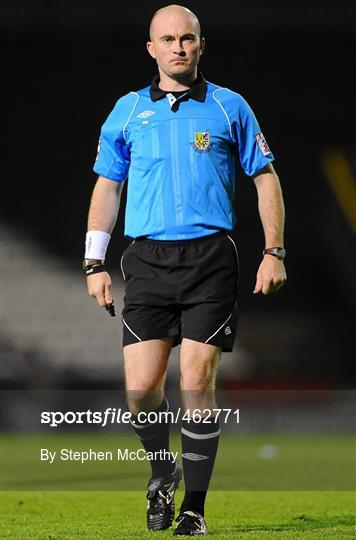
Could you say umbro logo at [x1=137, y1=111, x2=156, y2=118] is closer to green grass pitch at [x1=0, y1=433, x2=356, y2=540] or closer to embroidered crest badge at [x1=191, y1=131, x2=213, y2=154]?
embroidered crest badge at [x1=191, y1=131, x2=213, y2=154]

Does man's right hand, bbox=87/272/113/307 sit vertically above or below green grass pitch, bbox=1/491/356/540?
above

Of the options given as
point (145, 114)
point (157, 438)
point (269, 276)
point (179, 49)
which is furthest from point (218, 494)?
point (179, 49)

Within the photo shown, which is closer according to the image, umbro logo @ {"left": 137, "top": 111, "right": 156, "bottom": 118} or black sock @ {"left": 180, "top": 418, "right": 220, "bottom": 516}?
black sock @ {"left": 180, "top": 418, "right": 220, "bottom": 516}

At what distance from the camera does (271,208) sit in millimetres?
4273

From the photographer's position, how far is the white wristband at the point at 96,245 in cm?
440

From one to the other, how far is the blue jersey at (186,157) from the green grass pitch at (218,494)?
3.67ft

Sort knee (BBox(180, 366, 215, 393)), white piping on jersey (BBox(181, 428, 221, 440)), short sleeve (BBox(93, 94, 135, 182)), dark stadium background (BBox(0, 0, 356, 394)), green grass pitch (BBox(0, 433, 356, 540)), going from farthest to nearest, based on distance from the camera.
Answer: dark stadium background (BBox(0, 0, 356, 394)), green grass pitch (BBox(0, 433, 356, 540)), short sleeve (BBox(93, 94, 135, 182)), white piping on jersey (BBox(181, 428, 221, 440)), knee (BBox(180, 366, 215, 393))

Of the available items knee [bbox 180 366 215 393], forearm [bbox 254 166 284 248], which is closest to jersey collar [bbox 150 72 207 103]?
forearm [bbox 254 166 284 248]

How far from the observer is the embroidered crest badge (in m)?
4.20

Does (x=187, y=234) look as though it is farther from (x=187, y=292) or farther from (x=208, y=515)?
(x=208, y=515)

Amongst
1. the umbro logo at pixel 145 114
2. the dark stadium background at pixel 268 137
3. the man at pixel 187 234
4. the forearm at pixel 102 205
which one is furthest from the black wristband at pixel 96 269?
the dark stadium background at pixel 268 137

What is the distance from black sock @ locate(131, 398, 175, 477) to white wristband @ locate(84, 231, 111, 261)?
1.97ft

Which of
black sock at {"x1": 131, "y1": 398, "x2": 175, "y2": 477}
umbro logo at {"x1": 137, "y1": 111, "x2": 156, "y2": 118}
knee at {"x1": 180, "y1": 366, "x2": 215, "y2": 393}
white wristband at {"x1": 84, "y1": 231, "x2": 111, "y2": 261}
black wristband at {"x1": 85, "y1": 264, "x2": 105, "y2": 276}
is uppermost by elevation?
umbro logo at {"x1": 137, "y1": 111, "x2": 156, "y2": 118}

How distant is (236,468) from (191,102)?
3.53 m
